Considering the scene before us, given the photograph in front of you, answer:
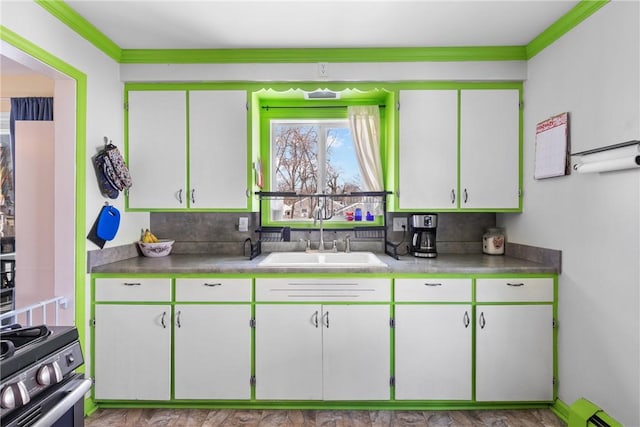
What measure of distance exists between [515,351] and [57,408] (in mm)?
2316

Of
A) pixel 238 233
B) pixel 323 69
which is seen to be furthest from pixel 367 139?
pixel 238 233

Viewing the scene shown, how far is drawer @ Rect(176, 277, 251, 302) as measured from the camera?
7.45 feet

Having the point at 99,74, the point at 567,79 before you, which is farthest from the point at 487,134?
the point at 99,74

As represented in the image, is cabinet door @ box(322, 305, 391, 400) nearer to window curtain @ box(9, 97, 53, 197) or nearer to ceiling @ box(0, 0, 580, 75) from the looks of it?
ceiling @ box(0, 0, 580, 75)

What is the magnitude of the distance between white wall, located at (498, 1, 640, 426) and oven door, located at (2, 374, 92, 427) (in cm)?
234

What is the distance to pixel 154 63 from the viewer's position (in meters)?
2.58

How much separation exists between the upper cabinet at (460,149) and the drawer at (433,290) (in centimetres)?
59

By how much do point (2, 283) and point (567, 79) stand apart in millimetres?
4068

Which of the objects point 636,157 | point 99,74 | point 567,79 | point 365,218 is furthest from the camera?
point 365,218

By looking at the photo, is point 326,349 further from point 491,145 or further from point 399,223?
point 491,145

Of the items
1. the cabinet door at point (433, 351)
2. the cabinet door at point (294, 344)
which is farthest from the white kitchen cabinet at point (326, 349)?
the cabinet door at point (433, 351)

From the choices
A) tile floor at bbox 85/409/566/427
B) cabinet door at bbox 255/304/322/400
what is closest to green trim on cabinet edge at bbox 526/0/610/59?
cabinet door at bbox 255/304/322/400

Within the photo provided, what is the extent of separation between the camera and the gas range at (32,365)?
104 centimetres

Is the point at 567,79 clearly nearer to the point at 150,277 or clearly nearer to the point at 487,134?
the point at 487,134
